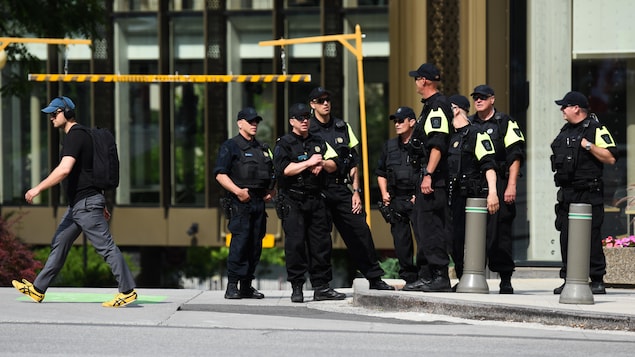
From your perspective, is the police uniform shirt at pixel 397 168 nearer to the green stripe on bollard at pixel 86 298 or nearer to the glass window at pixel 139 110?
the green stripe on bollard at pixel 86 298

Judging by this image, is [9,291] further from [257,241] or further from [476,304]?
[476,304]

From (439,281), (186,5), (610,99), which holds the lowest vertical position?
(439,281)

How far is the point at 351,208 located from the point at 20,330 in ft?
11.3

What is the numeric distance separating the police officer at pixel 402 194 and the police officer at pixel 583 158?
1.36 meters

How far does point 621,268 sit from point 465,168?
277 cm

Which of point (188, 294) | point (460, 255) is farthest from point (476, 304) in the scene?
point (188, 294)

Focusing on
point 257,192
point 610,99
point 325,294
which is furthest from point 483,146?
point 610,99

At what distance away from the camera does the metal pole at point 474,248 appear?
12.4m

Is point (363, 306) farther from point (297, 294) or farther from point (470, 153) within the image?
point (470, 153)

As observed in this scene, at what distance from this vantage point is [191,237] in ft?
87.7

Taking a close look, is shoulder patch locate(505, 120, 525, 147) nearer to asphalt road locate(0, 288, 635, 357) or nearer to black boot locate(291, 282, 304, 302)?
asphalt road locate(0, 288, 635, 357)

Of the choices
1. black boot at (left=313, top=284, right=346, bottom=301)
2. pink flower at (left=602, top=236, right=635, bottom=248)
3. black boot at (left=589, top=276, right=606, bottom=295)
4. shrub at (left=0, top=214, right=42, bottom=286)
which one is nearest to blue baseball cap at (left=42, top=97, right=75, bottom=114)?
→ black boot at (left=313, top=284, right=346, bottom=301)

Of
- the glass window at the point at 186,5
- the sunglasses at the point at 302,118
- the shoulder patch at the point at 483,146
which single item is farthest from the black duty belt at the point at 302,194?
the glass window at the point at 186,5

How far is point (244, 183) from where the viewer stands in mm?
13023
